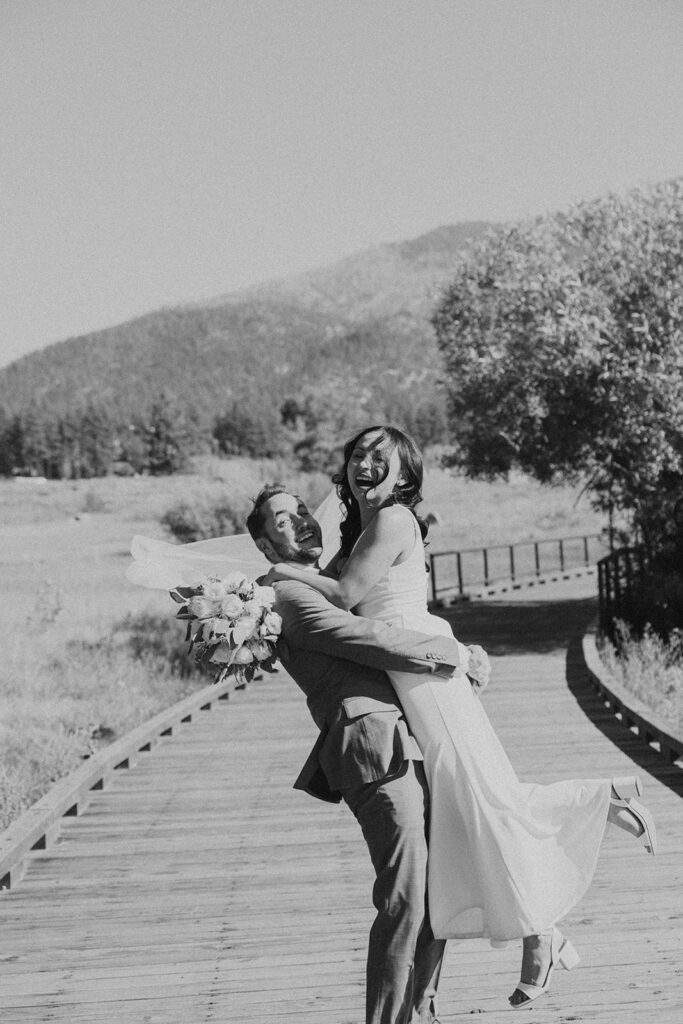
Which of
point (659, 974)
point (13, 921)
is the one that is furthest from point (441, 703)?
point (13, 921)

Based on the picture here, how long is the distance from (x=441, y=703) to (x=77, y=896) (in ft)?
10.5

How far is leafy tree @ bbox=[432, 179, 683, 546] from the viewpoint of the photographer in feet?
52.7

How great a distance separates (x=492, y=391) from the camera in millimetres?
18844

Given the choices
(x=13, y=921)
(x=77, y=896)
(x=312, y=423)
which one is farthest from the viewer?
(x=312, y=423)

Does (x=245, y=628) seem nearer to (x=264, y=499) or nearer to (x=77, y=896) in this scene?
(x=264, y=499)

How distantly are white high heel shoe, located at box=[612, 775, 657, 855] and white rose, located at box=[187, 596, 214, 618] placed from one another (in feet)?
4.58

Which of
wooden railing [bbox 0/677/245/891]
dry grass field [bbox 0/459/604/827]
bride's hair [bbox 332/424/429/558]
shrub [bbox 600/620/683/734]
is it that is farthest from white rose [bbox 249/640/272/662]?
shrub [bbox 600/620/683/734]

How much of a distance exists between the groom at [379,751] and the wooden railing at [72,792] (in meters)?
3.16

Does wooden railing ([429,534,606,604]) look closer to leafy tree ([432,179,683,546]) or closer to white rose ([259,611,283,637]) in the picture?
leafy tree ([432,179,683,546])

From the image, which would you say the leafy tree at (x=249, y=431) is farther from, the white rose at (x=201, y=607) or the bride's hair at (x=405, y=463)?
the white rose at (x=201, y=607)

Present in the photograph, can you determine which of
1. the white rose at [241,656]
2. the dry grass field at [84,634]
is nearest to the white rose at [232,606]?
the white rose at [241,656]

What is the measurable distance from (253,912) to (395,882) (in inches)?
96.1

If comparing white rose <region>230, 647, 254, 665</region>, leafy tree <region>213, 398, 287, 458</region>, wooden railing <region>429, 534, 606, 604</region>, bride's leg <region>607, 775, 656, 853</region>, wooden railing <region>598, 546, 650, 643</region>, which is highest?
white rose <region>230, 647, 254, 665</region>

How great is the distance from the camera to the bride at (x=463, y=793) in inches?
140
